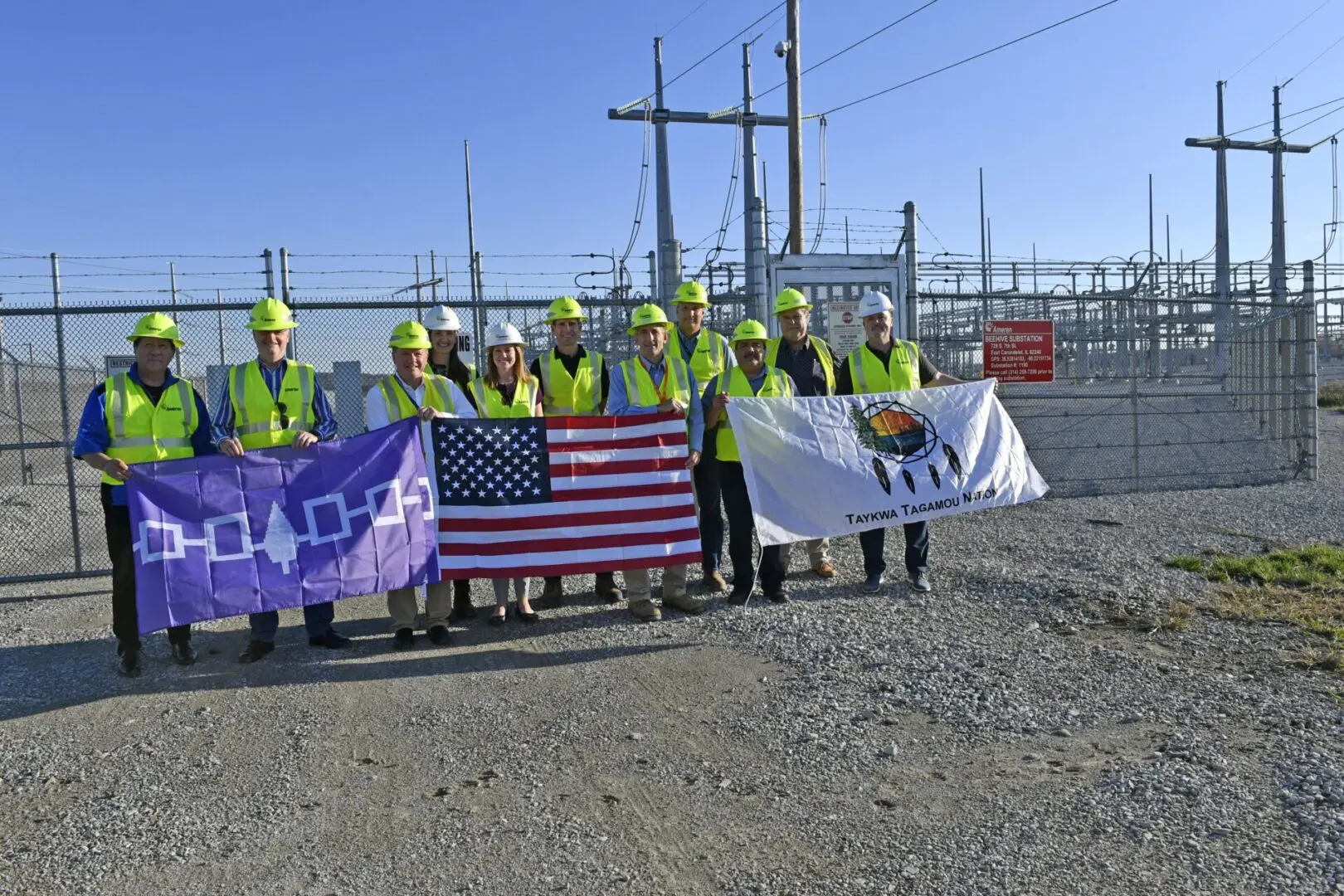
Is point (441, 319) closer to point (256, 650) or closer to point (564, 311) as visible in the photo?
point (564, 311)

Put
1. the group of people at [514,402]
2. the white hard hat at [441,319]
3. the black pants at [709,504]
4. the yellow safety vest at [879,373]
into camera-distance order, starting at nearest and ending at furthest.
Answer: the group of people at [514,402] < the white hard hat at [441,319] < the black pants at [709,504] < the yellow safety vest at [879,373]

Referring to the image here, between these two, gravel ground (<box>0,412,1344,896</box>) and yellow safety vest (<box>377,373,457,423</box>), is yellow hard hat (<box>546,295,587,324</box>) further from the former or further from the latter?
gravel ground (<box>0,412,1344,896</box>)

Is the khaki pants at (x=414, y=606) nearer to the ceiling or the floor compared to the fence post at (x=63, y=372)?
nearer to the floor

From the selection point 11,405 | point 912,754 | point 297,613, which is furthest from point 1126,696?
point 11,405

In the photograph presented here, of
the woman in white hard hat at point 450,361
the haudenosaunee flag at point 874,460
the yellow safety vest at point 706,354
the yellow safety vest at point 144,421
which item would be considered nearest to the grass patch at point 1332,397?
the haudenosaunee flag at point 874,460

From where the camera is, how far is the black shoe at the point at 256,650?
20.7 feet

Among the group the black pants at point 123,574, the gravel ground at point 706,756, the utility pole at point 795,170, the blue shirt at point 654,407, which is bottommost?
the gravel ground at point 706,756

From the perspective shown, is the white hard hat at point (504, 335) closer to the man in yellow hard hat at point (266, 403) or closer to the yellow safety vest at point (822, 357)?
the man in yellow hard hat at point (266, 403)

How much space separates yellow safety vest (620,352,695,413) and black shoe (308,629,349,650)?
253 cm

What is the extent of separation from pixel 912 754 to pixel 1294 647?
293cm

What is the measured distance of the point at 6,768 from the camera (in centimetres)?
471

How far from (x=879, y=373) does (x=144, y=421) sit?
507 cm

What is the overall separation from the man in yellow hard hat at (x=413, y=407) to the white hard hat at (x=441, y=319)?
18.1 inches

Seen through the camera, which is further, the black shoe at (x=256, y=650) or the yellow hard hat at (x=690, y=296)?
the yellow hard hat at (x=690, y=296)
